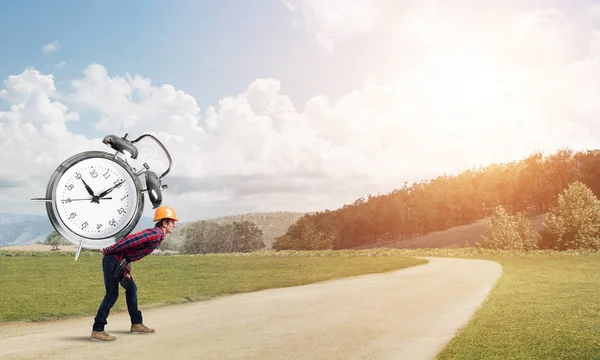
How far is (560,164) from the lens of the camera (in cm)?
9956

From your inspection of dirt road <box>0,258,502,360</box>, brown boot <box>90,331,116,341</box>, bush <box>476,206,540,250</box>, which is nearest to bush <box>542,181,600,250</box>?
bush <box>476,206,540,250</box>

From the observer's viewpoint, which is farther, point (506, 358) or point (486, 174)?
point (486, 174)

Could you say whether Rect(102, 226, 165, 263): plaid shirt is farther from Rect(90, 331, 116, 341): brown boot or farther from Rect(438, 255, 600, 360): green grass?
Rect(438, 255, 600, 360): green grass

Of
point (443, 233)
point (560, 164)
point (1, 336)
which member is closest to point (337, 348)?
point (1, 336)

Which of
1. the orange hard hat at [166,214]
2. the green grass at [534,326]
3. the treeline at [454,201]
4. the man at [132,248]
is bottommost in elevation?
the green grass at [534,326]

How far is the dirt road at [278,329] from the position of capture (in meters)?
9.87

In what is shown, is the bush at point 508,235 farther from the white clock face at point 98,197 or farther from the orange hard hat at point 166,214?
the white clock face at point 98,197

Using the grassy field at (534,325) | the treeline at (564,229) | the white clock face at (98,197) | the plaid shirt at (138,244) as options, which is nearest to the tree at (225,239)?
the treeline at (564,229)

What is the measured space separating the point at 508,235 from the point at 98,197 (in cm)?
6023

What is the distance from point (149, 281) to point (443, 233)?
3168 inches

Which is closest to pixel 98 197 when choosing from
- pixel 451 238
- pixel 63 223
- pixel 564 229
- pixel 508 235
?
pixel 63 223

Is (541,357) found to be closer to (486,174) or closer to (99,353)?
(99,353)

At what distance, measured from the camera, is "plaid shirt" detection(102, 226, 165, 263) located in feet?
30.5

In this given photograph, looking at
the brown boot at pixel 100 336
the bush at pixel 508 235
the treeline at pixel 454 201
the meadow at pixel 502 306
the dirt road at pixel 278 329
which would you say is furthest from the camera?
the treeline at pixel 454 201
